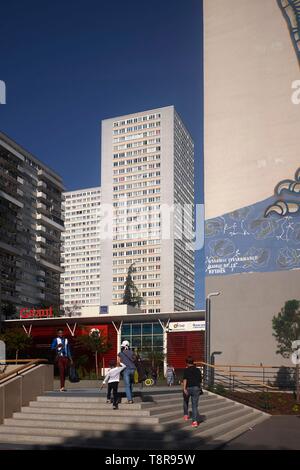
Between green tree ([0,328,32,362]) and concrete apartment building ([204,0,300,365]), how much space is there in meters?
23.8

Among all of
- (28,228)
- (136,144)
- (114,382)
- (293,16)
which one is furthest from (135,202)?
(114,382)

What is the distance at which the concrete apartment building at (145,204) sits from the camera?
447 ft

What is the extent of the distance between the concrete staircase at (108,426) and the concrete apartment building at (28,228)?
7741 centimetres

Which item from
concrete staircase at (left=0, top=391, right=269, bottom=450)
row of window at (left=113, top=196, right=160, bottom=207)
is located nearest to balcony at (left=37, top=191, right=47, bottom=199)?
row of window at (left=113, top=196, right=160, bottom=207)

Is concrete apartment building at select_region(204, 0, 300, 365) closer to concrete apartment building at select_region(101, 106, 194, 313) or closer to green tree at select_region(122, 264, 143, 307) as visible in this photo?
green tree at select_region(122, 264, 143, 307)

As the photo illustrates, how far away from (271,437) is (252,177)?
26674 millimetres

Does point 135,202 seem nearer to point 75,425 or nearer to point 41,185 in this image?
point 41,185

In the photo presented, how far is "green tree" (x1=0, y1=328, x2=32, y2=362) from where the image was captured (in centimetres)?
5682

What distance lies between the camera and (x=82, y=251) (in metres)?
192

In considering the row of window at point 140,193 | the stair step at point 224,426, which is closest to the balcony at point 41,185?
the row of window at point 140,193

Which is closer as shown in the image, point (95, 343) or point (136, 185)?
point (95, 343)

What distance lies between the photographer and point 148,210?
140 metres

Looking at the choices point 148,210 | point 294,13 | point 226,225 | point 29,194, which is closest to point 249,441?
point 226,225
